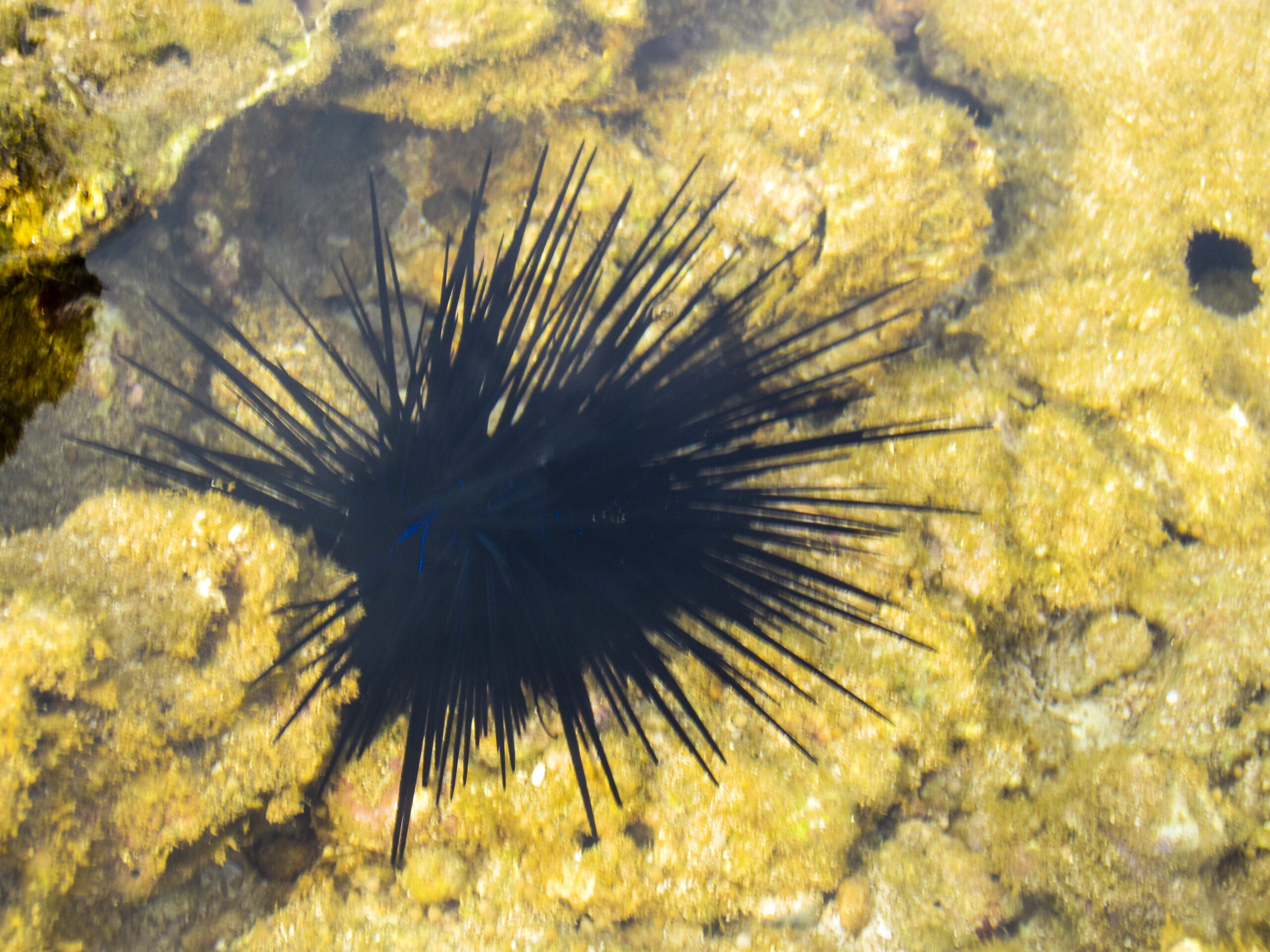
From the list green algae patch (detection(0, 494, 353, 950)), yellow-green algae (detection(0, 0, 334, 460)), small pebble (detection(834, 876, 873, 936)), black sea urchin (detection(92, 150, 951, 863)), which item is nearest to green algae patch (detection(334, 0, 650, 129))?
yellow-green algae (detection(0, 0, 334, 460))

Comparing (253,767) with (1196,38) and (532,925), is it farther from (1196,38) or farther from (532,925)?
(1196,38)

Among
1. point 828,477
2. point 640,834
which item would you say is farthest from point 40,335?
point 828,477

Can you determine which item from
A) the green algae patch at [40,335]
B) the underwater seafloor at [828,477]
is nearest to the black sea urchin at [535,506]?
the underwater seafloor at [828,477]

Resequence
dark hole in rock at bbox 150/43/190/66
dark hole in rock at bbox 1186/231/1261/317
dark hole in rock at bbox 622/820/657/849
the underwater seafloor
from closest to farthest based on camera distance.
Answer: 1. the underwater seafloor
2. dark hole in rock at bbox 150/43/190/66
3. dark hole in rock at bbox 622/820/657/849
4. dark hole in rock at bbox 1186/231/1261/317

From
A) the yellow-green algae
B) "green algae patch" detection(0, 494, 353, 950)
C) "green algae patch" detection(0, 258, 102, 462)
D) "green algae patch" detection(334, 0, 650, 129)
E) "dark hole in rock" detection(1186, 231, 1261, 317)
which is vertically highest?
"dark hole in rock" detection(1186, 231, 1261, 317)

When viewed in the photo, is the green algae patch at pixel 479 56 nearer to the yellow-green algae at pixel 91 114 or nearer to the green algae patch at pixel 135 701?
the yellow-green algae at pixel 91 114

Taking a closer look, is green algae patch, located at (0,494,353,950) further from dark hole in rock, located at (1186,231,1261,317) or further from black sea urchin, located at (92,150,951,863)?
dark hole in rock, located at (1186,231,1261,317)
